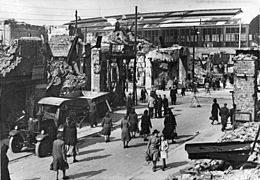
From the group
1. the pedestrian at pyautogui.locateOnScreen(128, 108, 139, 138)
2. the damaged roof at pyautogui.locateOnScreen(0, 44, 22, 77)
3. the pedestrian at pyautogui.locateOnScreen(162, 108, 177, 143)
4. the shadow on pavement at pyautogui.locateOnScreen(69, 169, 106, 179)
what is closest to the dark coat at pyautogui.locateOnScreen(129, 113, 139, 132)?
the pedestrian at pyautogui.locateOnScreen(128, 108, 139, 138)

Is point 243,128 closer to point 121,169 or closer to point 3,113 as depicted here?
point 121,169

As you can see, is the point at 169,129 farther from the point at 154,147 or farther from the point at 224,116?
the point at 154,147

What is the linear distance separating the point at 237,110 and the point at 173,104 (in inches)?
113

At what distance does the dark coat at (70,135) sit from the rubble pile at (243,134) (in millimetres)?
2785

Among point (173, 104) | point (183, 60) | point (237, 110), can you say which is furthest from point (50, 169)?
point (183, 60)

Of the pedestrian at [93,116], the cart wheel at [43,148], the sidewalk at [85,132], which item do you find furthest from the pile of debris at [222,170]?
the pedestrian at [93,116]

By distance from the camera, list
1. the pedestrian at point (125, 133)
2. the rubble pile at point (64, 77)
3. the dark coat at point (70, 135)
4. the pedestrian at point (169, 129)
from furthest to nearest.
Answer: the rubble pile at point (64, 77)
the pedestrian at point (169, 129)
the pedestrian at point (125, 133)
the dark coat at point (70, 135)

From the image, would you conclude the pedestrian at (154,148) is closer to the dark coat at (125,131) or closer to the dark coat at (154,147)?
the dark coat at (154,147)

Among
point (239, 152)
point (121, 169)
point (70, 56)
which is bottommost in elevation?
point (121, 169)

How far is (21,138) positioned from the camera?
7438 mm

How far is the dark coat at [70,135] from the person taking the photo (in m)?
6.92

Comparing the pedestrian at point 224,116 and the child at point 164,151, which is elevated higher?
the pedestrian at point 224,116

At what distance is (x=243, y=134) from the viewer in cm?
712

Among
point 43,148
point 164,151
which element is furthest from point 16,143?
point 164,151
